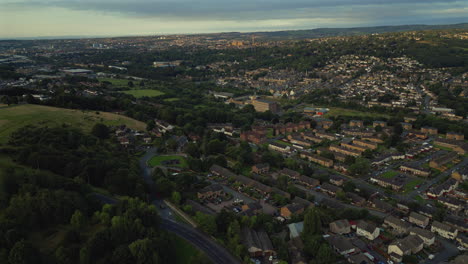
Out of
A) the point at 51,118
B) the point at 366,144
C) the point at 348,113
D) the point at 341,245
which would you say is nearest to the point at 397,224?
the point at 341,245

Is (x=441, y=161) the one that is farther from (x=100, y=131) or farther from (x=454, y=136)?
(x=100, y=131)

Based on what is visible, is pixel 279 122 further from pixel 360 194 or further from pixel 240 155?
pixel 360 194

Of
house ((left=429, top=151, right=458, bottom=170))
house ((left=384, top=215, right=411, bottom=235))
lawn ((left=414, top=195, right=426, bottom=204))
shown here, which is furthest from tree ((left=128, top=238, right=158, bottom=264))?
house ((left=429, top=151, right=458, bottom=170))

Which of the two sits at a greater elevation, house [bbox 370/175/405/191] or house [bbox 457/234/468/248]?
house [bbox 370/175/405/191]

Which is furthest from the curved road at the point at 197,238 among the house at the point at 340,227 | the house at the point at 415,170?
the house at the point at 415,170

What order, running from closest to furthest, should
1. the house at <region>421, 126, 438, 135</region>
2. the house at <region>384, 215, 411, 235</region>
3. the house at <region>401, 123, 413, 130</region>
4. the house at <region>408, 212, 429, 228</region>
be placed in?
the house at <region>384, 215, 411, 235</region>, the house at <region>408, 212, 429, 228</region>, the house at <region>421, 126, 438, 135</region>, the house at <region>401, 123, 413, 130</region>

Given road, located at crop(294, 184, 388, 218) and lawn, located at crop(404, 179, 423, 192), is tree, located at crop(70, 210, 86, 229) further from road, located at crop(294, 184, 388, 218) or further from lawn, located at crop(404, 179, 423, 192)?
lawn, located at crop(404, 179, 423, 192)
